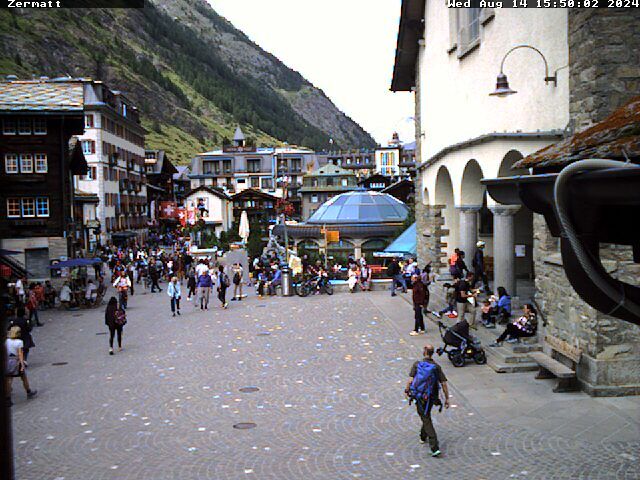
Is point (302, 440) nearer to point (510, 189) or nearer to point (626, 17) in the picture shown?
point (510, 189)

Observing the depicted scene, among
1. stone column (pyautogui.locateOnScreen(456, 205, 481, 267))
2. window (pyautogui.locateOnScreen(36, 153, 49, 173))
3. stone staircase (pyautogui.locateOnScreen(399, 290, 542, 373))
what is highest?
window (pyautogui.locateOnScreen(36, 153, 49, 173))

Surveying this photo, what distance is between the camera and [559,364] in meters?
14.0

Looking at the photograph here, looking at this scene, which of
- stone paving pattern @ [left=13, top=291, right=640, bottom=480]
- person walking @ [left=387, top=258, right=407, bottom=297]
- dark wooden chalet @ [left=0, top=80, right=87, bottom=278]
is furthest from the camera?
dark wooden chalet @ [left=0, top=80, right=87, bottom=278]

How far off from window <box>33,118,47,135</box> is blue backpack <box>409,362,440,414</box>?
3237 centimetres

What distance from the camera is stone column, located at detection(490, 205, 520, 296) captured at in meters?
19.0

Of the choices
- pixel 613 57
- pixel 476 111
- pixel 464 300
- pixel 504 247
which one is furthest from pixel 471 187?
pixel 613 57

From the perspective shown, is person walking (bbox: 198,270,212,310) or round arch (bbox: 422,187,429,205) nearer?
person walking (bbox: 198,270,212,310)

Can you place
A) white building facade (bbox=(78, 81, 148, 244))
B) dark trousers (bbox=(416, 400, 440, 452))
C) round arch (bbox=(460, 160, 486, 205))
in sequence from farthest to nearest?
white building facade (bbox=(78, 81, 148, 244)), round arch (bbox=(460, 160, 486, 205)), dark trousers (bbox=(416, 400, 440, 452))

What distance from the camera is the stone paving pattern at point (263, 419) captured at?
1005cm

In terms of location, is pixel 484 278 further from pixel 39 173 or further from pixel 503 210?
pixel 39 173

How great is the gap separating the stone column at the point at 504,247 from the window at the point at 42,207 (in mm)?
26824

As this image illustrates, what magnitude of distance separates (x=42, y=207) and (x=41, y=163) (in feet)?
7.55

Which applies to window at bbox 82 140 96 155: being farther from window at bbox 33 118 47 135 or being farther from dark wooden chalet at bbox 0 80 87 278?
window at bbox 33 118 47 135

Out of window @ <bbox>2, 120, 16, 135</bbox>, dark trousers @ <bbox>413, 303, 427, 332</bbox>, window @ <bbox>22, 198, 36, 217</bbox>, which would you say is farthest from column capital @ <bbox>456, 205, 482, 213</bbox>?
window @ <bbox>2, 120, 16, 135</bbox>
